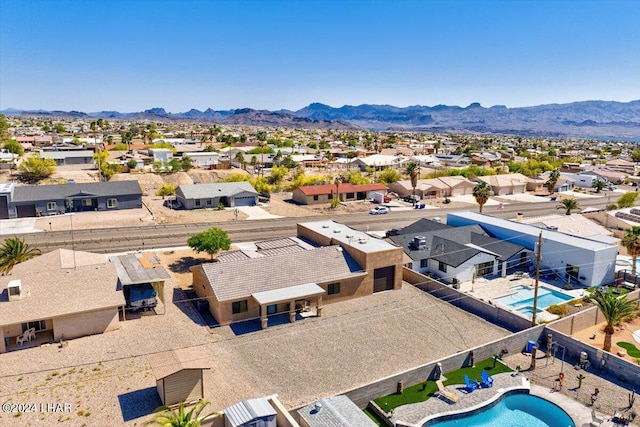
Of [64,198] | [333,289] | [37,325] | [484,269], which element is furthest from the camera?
[64,198]

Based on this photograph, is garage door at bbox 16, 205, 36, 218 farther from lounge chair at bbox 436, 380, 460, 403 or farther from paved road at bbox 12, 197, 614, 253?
lounge chair at bbox 436, 380, 460, 403

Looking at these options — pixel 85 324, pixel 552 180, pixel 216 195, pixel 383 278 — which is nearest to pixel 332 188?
pixel 216 195

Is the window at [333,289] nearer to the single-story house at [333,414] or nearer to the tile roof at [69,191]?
the single-story house at [333,414]

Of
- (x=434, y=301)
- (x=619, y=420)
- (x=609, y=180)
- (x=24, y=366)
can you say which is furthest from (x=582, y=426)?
(x=609, y=180)

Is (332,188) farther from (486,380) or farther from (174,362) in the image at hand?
(174,362)

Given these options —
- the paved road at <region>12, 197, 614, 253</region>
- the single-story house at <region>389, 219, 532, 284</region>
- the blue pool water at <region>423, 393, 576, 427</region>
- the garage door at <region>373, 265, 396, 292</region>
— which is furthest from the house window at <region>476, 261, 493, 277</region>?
the paved road at <region>12, 197, 614, 253</region>

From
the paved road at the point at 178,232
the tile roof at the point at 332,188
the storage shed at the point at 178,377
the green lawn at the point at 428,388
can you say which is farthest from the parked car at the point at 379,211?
the storage shed at the point at 178,377
